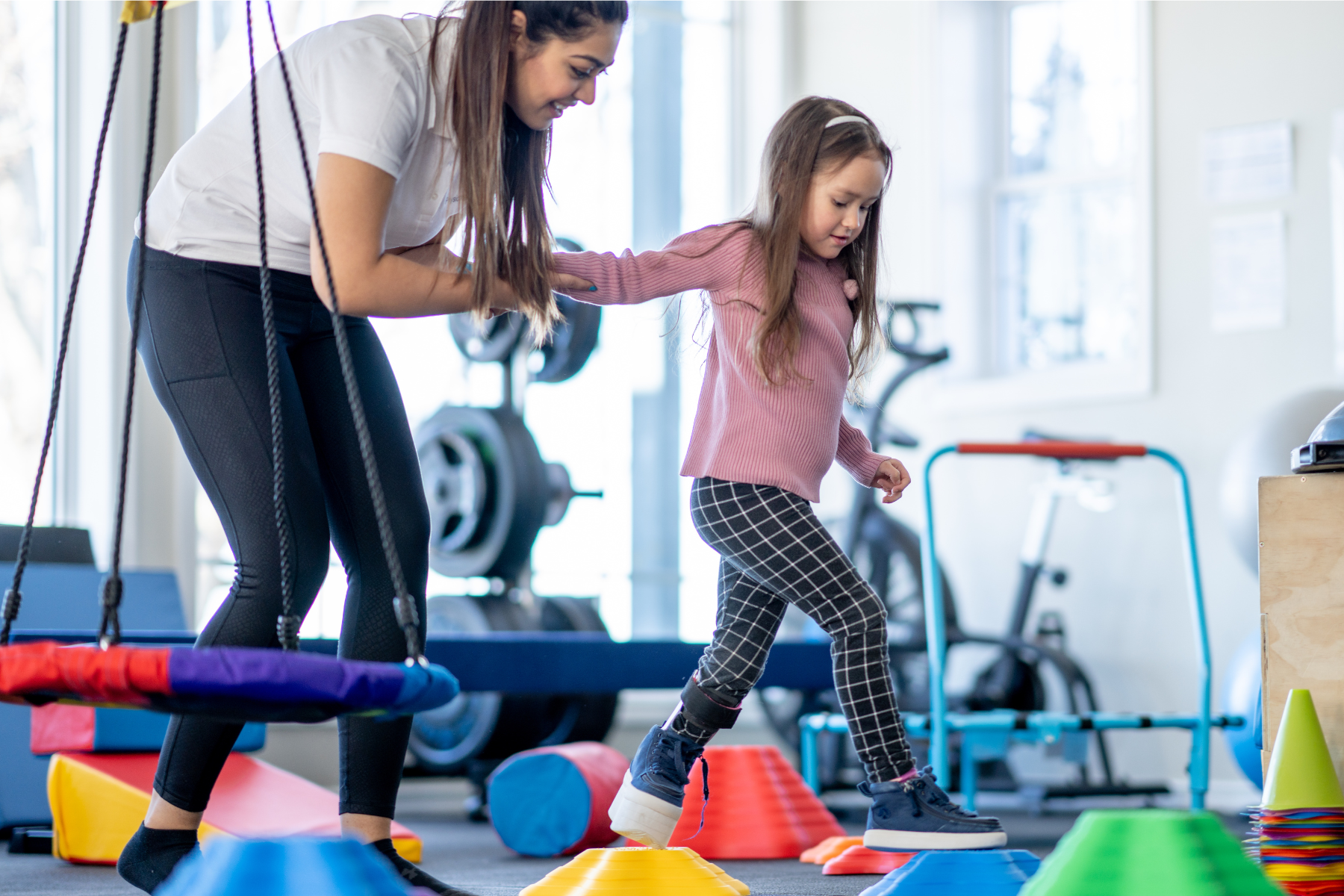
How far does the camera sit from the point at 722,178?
583 centimetres

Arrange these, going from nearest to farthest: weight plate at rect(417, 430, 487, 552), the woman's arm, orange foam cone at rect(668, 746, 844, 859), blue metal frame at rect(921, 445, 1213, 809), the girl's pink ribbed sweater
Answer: the woman's arm
the girl's pink ribbed sweater
orange foam cone at rect(668, 746, 844, 859)
blue metal frame at rect(921, 445, 1213, 809)
weight plate at rect(417, 430, 487, 552)

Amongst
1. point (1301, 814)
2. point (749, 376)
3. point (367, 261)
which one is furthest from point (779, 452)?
point (1301, 814)

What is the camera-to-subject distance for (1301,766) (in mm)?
1978

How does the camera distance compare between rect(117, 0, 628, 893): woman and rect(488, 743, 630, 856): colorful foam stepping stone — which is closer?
rect(117, 0, 628, 893): woman

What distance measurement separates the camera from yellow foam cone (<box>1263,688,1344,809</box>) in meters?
1.97

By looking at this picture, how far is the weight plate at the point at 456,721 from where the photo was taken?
4.00 metres

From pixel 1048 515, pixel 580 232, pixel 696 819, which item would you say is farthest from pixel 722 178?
pixel 696 819

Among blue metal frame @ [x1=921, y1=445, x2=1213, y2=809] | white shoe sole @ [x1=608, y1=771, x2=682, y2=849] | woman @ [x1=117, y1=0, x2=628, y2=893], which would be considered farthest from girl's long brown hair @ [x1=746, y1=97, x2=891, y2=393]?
blue metal frame @ [x1=921, y1=445, x2=1213, y2=809]

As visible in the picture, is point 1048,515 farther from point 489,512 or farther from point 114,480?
point 114,480

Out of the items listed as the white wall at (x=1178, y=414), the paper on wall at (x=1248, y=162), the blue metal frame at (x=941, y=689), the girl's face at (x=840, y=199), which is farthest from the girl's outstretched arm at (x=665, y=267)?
the paper on wall at (x=1248, y=162)

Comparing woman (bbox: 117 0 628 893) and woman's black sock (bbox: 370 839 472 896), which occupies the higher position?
woman (bbox: 117 0 628 893)

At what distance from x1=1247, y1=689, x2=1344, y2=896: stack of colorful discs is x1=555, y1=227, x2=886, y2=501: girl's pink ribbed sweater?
2.38 feet

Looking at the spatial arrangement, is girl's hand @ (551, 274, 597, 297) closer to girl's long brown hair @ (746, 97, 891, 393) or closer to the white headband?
girl's long brown hair @ (746, 97, 891, 393)

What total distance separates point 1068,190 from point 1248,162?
768mm
